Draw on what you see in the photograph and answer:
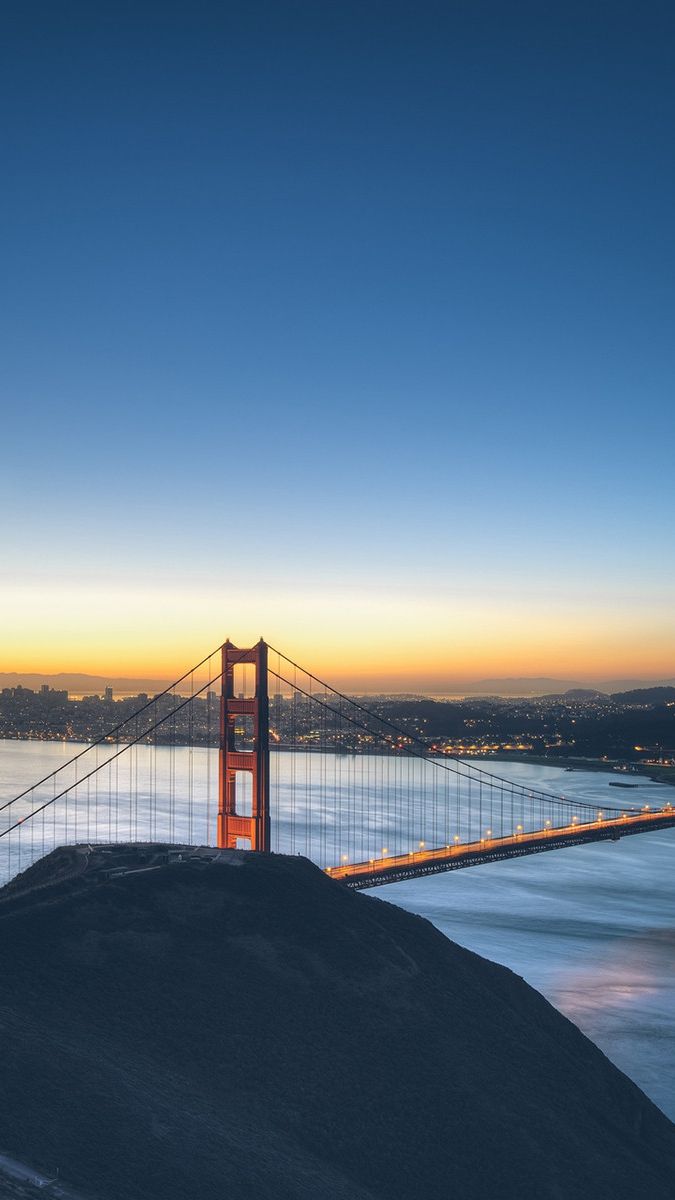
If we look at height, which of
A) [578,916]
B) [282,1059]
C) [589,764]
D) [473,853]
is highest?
[473,853]

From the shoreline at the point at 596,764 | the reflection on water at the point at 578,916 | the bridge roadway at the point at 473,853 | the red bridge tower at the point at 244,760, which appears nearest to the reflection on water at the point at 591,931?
the reflection on water at the point at 578,916

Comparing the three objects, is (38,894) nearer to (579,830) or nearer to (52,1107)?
(52,1107)

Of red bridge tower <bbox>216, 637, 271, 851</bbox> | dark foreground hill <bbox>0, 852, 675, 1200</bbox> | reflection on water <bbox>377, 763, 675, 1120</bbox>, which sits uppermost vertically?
red bridge tower <bbox>216, 637, 271, 851</bbox>

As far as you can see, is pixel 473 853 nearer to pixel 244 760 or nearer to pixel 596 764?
pixel 244 760

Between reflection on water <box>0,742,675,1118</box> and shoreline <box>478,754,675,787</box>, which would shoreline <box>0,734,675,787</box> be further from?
reflection on water <box>0,742,675,1118</box>

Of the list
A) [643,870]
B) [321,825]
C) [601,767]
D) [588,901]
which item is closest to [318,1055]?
[588,901]

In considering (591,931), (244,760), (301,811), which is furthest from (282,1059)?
(301,811)

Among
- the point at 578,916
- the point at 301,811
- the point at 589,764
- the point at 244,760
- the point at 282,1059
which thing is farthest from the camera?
the point at 589,764

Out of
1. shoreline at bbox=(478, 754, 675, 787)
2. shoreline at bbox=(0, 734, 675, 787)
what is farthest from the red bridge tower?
shoreline at bbox=(0, 734, 675, 787)
